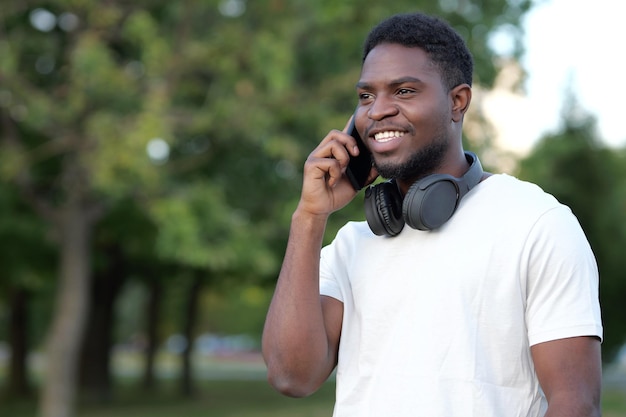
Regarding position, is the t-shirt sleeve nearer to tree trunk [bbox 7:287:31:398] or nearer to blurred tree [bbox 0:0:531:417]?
blurred tree [bbox 0:0:531:417]

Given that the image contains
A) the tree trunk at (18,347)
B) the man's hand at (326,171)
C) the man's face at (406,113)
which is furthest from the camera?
the tree trunk at (18,347)

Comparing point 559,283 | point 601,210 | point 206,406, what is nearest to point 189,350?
point 206,406

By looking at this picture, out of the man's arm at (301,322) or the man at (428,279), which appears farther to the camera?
Answer: the man's arm at (301,322)

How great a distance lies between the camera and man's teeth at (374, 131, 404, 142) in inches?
92.0

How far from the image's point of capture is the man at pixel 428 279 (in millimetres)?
2072

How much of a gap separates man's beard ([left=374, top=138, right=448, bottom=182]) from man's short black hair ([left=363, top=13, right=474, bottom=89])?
15cm

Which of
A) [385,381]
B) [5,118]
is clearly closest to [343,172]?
[385,381]

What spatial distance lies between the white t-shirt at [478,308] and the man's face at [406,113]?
6.2 inches

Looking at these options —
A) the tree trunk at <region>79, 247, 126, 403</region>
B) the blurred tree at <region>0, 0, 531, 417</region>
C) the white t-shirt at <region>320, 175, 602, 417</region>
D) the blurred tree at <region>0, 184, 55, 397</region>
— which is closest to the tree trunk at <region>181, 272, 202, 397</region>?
the tree trunk at <region>79, 247, 126, 403</region>

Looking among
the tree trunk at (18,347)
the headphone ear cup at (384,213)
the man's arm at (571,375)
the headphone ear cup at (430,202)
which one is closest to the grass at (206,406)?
the tree trunk at (18,347)

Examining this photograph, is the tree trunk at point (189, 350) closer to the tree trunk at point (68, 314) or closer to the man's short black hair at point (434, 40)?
the tree trunk at point (68, 314)

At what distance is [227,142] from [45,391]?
512 centimetres

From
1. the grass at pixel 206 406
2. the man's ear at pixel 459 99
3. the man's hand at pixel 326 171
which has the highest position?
the man's ear at pixel 459 99

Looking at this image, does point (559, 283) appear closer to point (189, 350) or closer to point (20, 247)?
point (20, 247)
